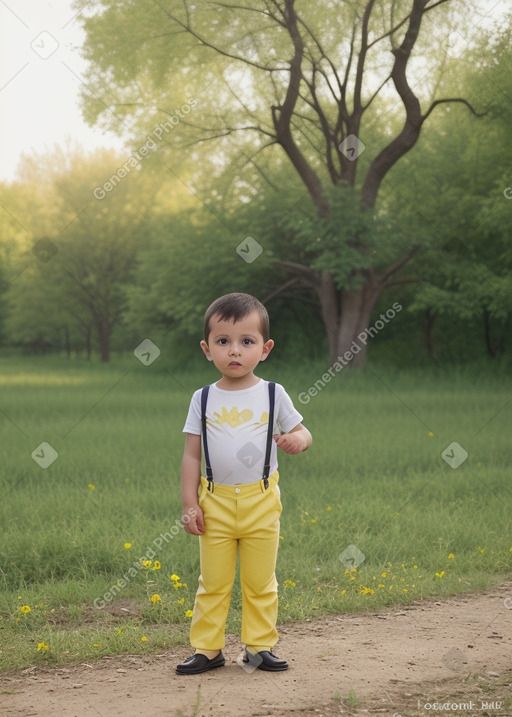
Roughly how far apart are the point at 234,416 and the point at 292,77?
59.0 feet

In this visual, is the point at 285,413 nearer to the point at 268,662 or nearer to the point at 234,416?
the point at 234,416

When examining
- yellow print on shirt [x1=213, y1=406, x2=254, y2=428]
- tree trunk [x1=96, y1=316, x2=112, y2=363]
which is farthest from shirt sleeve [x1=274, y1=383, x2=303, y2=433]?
tree trunk [x1=96, y1=316, x2=112, y2=363]

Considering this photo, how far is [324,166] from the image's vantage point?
82.9 feet

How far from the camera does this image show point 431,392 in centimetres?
1847

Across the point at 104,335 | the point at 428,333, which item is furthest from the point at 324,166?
the point at 104,335

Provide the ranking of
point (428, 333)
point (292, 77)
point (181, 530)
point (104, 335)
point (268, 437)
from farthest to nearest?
1. point (104, 335)
2. point (428, 333)
3. point (292, 77)
4. point (181, 530)
5. point (268, 437)

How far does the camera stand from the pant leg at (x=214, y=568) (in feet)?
13.3

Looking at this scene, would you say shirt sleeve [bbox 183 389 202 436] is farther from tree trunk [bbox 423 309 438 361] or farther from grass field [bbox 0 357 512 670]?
tree trunk [bbox 423 309 438 361]

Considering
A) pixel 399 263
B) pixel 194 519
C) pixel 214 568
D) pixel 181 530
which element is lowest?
pixel 181 530

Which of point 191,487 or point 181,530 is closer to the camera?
point 191,487

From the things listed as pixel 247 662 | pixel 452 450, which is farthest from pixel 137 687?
pixel 452 450

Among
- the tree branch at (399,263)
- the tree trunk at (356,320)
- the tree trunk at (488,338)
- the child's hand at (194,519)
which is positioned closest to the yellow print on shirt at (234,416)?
the child's hand at (194,519)

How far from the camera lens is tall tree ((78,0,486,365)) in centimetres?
2031

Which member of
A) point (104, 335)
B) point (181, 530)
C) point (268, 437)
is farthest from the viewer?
point (104, 335)
